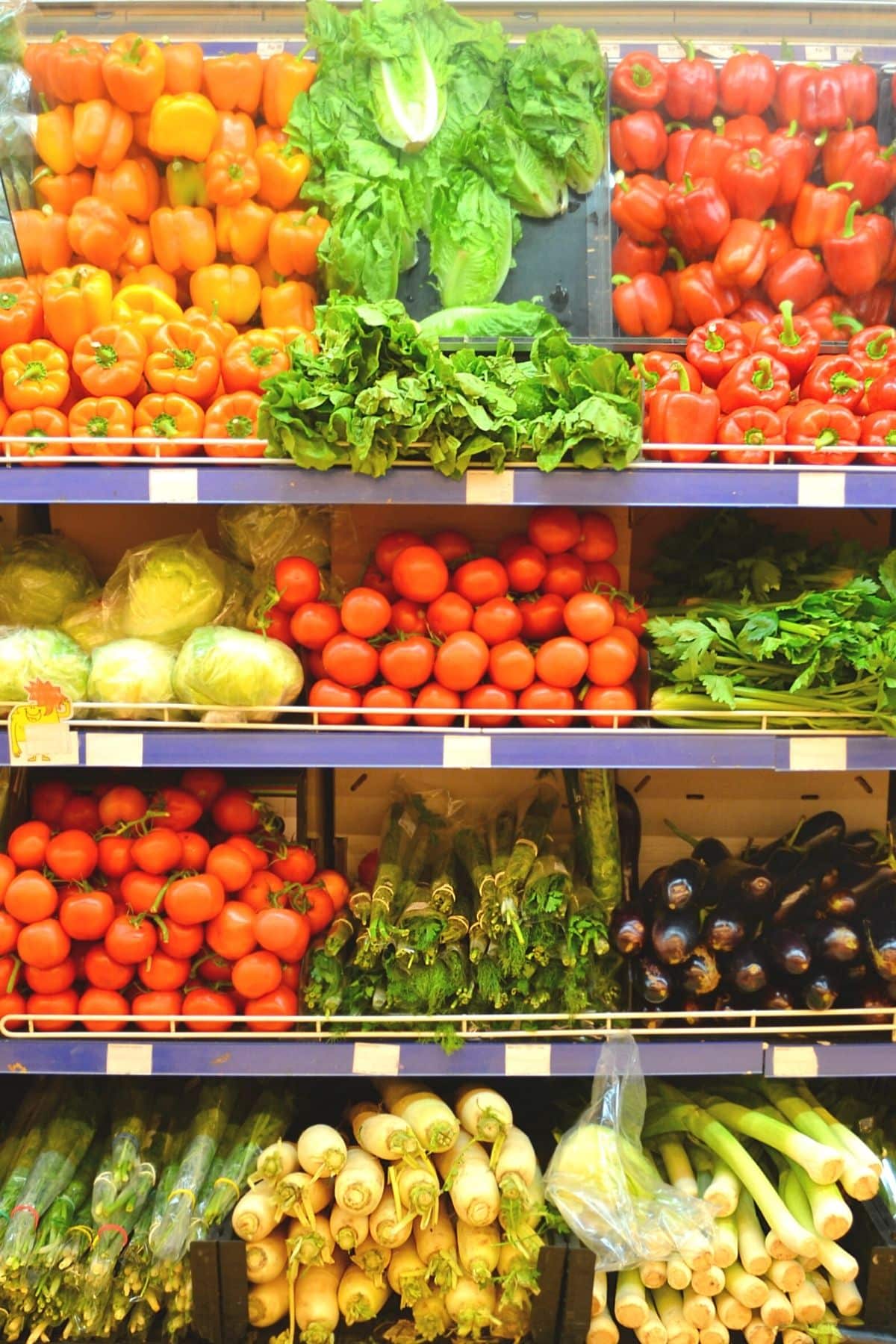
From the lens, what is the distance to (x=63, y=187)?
2.43 metres

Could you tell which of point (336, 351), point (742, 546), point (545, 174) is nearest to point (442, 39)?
point (545, 174)

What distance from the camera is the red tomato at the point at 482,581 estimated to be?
2146 mm

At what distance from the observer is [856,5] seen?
2.56 meters

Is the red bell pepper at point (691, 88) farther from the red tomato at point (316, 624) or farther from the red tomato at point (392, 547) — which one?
the red tomato at point (316, 624)

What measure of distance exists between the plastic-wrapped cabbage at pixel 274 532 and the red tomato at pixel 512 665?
584 mm

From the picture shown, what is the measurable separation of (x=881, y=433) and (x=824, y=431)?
137mm

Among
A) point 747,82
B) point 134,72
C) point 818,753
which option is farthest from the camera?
point 747,82

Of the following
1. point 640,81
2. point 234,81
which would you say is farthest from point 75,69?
point 640,81

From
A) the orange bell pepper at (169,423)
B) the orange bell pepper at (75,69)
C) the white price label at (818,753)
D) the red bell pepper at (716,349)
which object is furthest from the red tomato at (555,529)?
the orange bell pepper at (75,69)

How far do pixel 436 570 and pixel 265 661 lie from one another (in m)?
0.42

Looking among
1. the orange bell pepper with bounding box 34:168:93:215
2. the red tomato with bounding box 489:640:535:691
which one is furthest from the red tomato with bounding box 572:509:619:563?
the orange bell pepper with bounding box 34:168:93:215

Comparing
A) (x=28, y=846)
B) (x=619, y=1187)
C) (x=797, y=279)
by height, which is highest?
(x=797, y=279)

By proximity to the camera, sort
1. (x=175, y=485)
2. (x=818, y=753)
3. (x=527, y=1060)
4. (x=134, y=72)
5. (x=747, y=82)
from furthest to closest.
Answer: (x=747, y=82)
(x=134, y=72)
(x=527, y=1060)
(x=818, y=753)
(x=175, y=485)

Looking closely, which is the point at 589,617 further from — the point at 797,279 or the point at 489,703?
the point at 797,279
